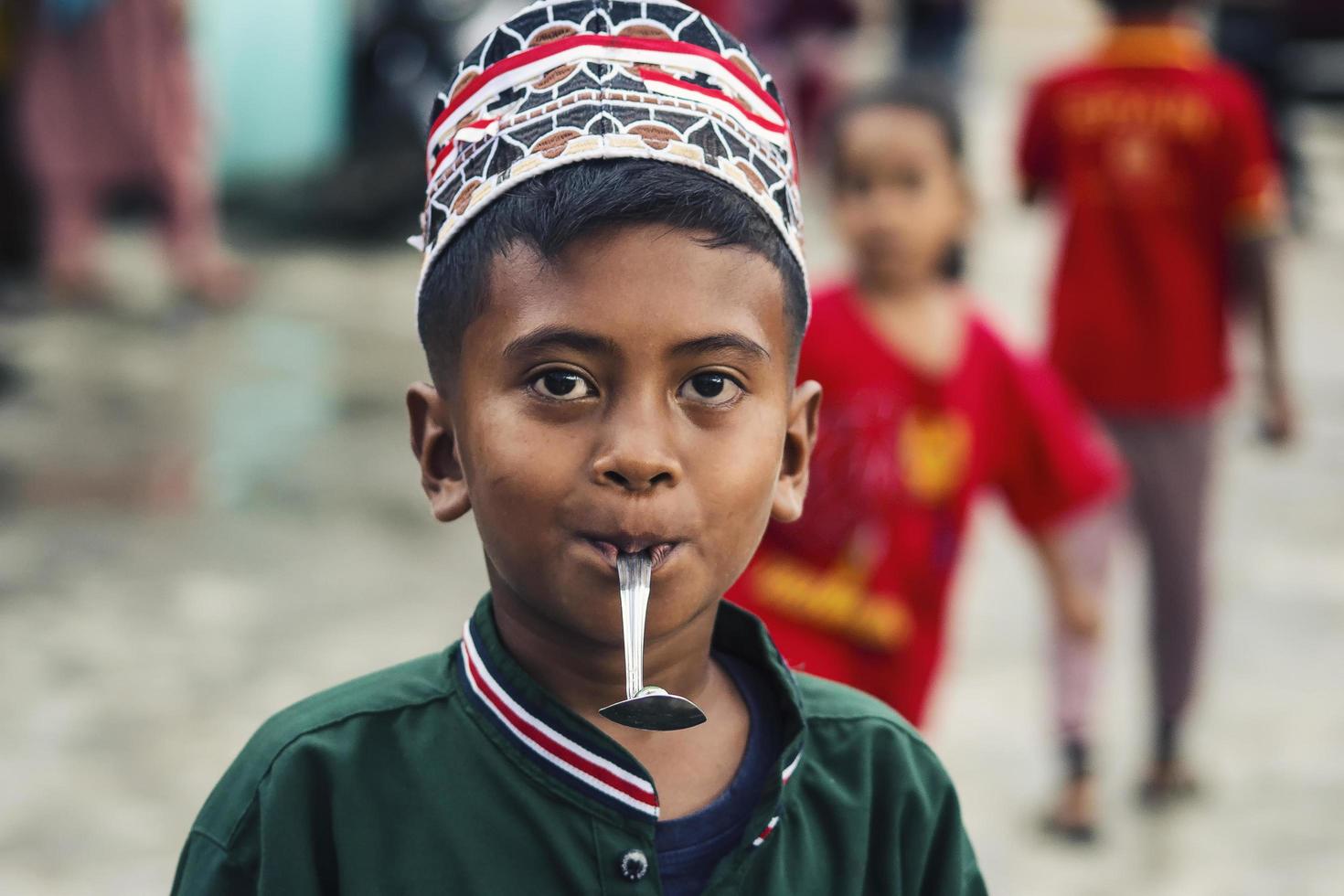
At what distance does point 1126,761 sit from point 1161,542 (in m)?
0.60

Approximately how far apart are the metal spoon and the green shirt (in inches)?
3.9

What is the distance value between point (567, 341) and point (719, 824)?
42 cm

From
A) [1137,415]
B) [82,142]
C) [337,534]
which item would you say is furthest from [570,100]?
[82,142]

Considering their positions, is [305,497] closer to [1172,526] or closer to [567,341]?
[1172,526]

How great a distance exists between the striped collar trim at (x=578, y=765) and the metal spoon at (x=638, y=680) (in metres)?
0.08

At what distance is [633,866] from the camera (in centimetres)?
135

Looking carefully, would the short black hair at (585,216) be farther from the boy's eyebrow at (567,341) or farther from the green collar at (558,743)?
the green collar at (558,743)

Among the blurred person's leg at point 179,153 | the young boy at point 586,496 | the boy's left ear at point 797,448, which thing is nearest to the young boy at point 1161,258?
the boy's left ear at point 797,448

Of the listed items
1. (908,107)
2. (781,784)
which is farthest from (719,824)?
(908,107)

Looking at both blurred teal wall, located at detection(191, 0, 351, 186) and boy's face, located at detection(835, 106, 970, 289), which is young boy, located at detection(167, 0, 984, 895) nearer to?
boy's face, located at detection(835, 106, 970, 289)

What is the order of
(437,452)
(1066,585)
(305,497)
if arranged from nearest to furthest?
(437,452) < (1066,585) < (305,497)

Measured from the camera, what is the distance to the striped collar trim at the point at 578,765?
1.37m

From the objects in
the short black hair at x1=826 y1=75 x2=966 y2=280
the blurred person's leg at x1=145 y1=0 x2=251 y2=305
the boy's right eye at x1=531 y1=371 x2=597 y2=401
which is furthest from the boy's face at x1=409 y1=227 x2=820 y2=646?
the blurred person's leg at x1=145 y1=0 x2=251 y2=305

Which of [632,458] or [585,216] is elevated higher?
[585,216]
